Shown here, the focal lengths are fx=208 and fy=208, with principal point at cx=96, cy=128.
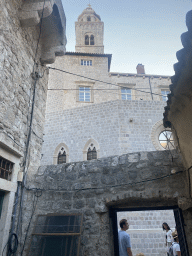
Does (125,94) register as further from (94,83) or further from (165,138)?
(165,138)

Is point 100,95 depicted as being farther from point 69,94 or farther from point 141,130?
point 141,130

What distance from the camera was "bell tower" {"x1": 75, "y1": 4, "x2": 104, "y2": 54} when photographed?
23078mm

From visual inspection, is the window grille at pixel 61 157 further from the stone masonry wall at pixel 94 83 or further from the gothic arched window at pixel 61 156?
the stone masonry wall at pixel 94 83

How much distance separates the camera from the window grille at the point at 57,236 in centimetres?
366

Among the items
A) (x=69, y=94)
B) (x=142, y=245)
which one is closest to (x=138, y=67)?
(x=69, y=94)

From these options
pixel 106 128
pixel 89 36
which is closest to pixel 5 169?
pixel 106 128

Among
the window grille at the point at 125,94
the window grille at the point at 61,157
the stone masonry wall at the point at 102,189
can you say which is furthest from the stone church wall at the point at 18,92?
the window grille at the point at 125,94

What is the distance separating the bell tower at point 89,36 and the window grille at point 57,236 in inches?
846

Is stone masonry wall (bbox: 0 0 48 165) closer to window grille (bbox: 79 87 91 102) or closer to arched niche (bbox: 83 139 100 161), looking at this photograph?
arched niche (bbox: 83 139 100 161)

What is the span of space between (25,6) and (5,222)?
15.4ft

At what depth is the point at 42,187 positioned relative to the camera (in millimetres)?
4383

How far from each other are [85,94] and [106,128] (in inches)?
291

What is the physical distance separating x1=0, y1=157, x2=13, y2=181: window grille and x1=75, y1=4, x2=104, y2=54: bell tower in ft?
68.6

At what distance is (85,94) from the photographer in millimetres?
18625
